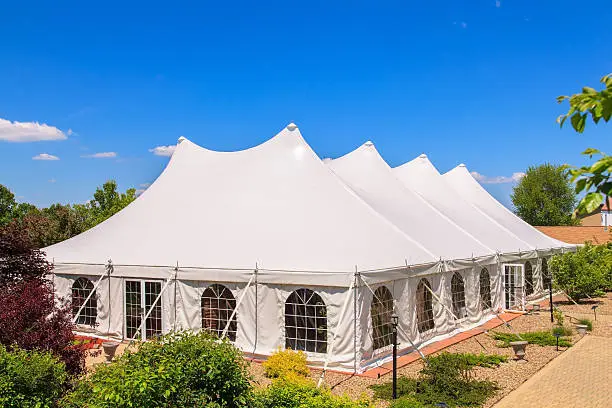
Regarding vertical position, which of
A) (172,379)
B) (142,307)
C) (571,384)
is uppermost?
(172,379)

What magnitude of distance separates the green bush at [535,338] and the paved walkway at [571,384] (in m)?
0.52

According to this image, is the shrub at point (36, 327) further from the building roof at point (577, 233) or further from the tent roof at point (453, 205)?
the building roof at point (577, 233)

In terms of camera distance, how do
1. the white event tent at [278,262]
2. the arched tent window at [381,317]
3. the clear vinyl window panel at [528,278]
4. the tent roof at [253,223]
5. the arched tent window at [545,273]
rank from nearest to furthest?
the white event tent at [278,262]
the arched tent window at [381,317]
the tent roof at [253,223]
the clear vinyl window panel at [528,278]
the arched tent window at [545,273]

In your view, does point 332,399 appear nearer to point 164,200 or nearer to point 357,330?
point 357,330

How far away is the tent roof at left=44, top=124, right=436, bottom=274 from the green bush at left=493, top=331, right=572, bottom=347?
9.48 ft

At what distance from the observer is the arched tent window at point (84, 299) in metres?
14.8

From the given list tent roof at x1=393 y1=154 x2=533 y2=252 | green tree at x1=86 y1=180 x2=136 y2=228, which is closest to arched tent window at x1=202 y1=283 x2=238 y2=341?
tent roof at x1=393 y1=154 x2=533 y2=252

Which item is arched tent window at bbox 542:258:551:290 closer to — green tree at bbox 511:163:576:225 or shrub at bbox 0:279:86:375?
shrub at bbox 0:279:86:375

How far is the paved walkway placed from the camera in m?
9.27

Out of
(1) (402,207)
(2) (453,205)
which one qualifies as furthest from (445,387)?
(2) (453,205)

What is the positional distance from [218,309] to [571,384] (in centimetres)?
756

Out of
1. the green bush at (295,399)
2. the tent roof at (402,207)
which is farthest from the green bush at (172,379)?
the tent roof at (402,207)

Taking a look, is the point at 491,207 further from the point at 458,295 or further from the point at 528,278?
the point at 458,295

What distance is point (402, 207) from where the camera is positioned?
56.2 feet
